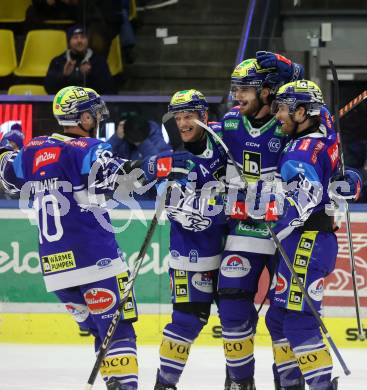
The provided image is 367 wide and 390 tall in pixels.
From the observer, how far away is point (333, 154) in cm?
504

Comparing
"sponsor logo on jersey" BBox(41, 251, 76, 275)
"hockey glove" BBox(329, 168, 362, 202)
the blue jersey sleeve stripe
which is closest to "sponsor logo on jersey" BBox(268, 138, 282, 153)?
"hockey glove" BBox(329, 168, 362, 202)

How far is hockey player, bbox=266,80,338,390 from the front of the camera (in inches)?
193

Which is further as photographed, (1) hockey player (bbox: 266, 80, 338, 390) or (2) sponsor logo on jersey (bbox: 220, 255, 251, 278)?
(2) sponsor logo on jersey (bbox: 220, 255, 251, 278)

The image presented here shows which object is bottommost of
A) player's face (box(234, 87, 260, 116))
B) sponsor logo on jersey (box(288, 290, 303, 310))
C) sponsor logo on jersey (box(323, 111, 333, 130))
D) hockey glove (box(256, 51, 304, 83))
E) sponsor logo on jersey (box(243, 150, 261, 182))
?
sponsor logo on jersey (box(288, 290, 303, 310))

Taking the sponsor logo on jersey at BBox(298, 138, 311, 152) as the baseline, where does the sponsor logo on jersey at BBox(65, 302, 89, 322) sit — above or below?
below

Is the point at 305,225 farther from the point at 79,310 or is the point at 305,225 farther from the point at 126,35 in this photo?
the point at 126,35

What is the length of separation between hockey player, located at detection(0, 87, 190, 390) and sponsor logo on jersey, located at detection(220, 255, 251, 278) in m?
0.49

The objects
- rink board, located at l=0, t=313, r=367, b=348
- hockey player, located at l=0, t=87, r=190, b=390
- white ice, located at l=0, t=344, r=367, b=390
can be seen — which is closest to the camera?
hockey player, located at l=0, t=87, r=190, b=390

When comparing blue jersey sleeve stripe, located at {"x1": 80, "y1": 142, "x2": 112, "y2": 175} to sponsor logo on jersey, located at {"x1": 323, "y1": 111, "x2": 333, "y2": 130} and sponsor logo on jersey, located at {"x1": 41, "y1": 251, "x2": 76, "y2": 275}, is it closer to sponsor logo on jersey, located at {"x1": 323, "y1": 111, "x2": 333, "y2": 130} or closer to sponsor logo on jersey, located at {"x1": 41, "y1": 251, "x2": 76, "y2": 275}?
sponsor logo on jersey, located at {"x1": 41, "y1": 251, "x2": 76, "y2": 275}

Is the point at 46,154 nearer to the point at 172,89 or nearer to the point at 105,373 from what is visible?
the point at 105,373

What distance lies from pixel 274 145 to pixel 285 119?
25 centimetres

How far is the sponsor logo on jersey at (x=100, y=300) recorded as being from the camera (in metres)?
5.05

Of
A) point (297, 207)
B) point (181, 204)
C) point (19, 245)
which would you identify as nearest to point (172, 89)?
point (19, 245)

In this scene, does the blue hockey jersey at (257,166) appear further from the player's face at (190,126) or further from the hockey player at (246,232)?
the player's face at (190,126)
